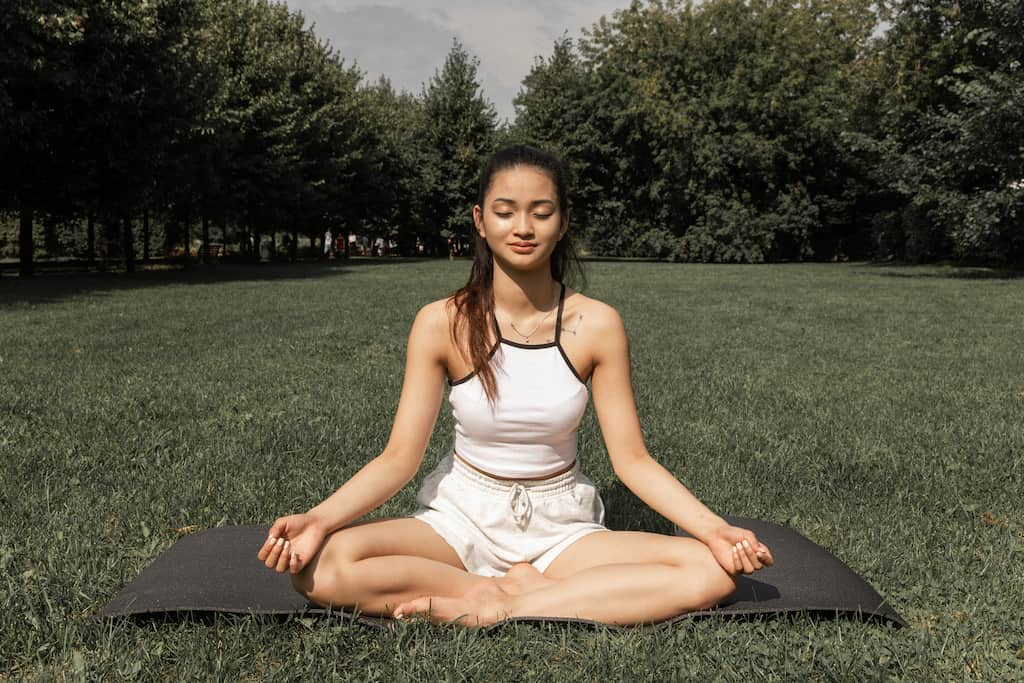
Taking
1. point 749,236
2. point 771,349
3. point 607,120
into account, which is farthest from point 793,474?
point 607,120

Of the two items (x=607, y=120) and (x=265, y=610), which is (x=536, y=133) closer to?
(x=607, y=120)

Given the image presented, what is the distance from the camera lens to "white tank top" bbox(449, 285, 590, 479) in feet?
10.7

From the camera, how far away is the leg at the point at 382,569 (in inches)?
115

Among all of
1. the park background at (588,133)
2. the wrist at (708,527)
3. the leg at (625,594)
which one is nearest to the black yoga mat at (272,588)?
the leg at (625,594)

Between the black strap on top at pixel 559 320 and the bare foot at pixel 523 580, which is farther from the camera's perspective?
the black strap on top at pixel 559 320

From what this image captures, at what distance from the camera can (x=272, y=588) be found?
10.8ft

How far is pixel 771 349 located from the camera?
11.1 meters

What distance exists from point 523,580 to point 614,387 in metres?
0.86

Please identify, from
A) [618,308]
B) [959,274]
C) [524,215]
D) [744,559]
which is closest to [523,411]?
[524,215]

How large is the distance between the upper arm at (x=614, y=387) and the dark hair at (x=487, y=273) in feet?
1.16

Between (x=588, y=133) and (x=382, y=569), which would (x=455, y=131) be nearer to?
(x=588, y=133)

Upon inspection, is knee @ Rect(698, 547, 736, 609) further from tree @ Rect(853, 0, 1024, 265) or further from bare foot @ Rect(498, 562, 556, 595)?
tree @ Rect(853, 0, 1024, 265)

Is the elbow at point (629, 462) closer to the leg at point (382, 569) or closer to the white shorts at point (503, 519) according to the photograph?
the white shorts at point (503, 519)

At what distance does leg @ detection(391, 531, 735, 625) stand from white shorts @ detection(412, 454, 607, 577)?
0.22 metres
